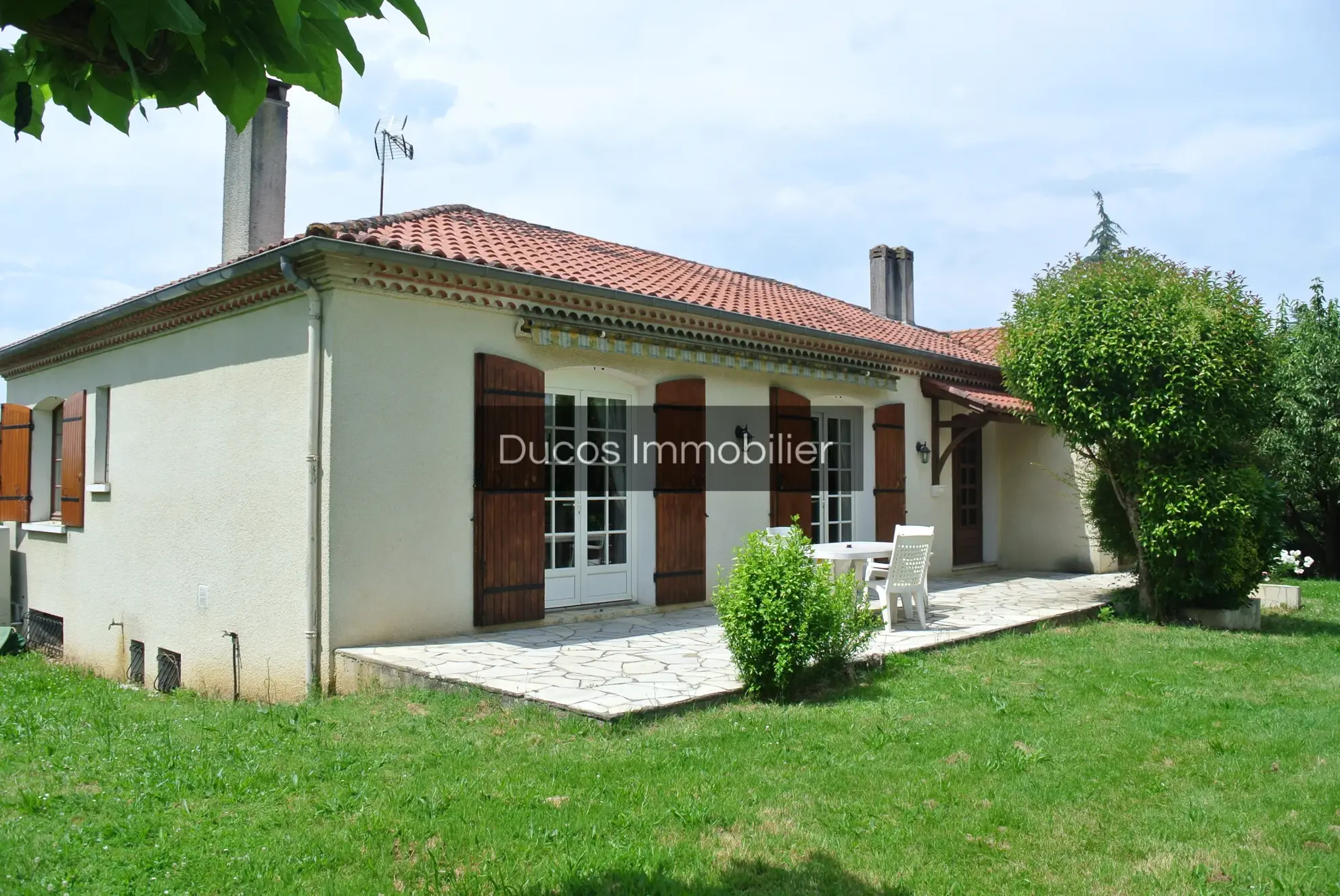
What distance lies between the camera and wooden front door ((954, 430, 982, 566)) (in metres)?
13.2

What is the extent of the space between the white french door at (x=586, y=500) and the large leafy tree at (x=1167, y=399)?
428 centimetres

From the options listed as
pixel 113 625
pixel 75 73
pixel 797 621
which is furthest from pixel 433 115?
pixel 75 73

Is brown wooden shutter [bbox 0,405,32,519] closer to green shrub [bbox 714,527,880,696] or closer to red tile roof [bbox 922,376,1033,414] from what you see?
green shrub [bbox 714,527,880,696]

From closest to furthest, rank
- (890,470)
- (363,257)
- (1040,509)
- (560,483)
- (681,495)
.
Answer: (363,257)
(560,483)
(681,495)
(890,470)
(1040,509)

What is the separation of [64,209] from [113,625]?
425 cm

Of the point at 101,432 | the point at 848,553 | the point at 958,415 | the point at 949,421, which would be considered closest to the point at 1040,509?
the point at 958,415

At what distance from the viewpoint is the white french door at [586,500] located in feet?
27.7

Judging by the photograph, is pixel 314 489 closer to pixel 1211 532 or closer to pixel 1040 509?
pixel 1211 532

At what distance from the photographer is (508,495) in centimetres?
779

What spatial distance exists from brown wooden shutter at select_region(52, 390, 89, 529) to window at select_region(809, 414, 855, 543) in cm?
806

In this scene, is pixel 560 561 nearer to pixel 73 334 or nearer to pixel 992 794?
pixel 992 794

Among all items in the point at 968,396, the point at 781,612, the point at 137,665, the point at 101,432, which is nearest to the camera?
the point at 781,612

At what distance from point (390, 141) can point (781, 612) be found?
8.75m

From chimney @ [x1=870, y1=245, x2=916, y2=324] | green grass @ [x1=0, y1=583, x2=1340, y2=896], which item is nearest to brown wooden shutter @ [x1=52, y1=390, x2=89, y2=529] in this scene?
green grass @ [x1=0, y1=583, x2=1340, y2=896]
